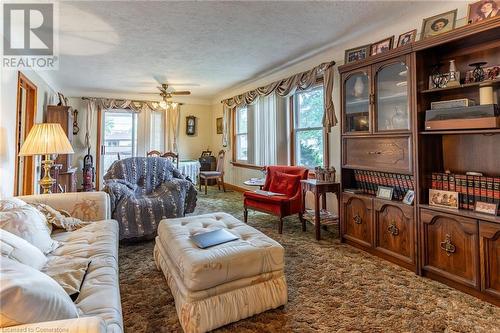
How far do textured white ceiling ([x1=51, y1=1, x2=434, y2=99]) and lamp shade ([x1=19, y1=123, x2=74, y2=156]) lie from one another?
1128mm

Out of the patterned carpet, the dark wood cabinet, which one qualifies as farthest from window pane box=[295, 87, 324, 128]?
the patterned carpet

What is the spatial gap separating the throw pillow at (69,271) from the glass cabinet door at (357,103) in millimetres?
2657

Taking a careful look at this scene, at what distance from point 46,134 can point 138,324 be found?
1927 mm

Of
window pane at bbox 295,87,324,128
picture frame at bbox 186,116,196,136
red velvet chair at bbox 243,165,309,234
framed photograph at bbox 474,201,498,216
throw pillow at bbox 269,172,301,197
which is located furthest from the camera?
picture frame at bbox 186,116,196,136

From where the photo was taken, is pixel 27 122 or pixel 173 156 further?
pixel 173 156

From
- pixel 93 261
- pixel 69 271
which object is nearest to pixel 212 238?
pixel 93 261

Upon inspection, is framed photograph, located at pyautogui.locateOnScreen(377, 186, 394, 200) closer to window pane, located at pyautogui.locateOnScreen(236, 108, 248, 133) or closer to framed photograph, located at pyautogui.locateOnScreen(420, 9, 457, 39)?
framed photograph, located at pyautogui.locateOnScreen(420, 9, 457, 39)

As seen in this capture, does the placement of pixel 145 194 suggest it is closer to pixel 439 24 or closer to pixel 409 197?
pixel 409 197

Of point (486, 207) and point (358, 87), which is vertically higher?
point (358, 87)

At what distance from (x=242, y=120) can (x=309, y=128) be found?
7.79ft

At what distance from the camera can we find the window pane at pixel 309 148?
13.8 ft

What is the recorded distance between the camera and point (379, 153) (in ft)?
8.83

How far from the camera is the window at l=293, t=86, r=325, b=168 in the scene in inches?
164

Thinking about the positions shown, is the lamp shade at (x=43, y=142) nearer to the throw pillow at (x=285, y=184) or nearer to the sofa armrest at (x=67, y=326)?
the sofa armrest at (x=67, y=326)
